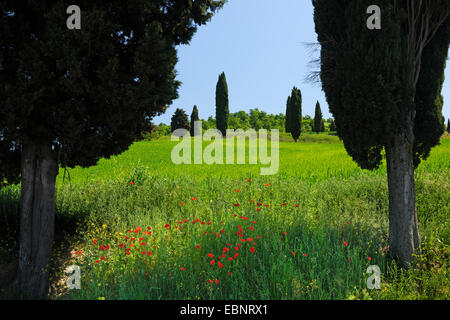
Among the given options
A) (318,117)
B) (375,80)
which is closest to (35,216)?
(375,80)

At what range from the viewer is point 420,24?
5.25 meters

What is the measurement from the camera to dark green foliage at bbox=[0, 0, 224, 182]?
3.78 metres

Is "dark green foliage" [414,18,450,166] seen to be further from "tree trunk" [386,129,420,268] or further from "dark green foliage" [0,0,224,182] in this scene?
"dark green foliage" [0,0,224,182]

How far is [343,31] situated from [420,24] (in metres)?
1.47

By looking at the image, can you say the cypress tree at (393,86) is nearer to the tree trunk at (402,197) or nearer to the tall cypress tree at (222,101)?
the tree trunk at (402,197)

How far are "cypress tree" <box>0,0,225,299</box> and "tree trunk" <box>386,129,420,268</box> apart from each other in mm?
4018

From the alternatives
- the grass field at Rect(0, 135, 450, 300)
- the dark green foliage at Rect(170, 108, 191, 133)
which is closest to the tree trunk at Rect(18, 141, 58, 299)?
the grass field at Rect(0, 135, 450, 300)

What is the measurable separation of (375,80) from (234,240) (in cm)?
352

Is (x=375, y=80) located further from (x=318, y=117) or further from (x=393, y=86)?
(x=318, y=117)

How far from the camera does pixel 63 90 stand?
3881mm

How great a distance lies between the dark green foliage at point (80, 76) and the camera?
3779 mm

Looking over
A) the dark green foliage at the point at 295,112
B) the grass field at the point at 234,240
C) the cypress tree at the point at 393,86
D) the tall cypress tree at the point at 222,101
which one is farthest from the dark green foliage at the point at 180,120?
the cypress tree at the point at 393,86

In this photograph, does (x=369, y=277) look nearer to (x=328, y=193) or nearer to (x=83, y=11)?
(x=328, y=193)

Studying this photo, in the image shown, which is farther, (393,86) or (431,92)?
(431,92)
